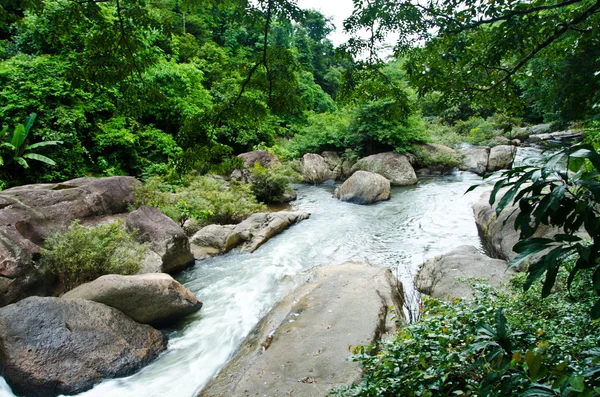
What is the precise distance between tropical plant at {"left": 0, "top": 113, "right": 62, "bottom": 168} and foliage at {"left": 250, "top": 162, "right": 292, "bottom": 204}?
19.8 ft

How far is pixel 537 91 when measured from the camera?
44.1ft

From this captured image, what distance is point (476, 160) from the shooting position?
16.8 meters

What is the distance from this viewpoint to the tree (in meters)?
3.00

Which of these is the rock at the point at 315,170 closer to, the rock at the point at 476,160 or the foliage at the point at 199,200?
the foliage at the point at 199,200

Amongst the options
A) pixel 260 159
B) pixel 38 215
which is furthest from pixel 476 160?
pixel 38 215

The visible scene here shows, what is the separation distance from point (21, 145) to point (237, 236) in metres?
6.29

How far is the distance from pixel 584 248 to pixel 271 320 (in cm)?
411

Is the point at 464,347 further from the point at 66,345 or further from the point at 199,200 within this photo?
the point at 199,200

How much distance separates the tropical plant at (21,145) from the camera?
879cm

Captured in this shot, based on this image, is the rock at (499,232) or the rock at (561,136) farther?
the rock at (561,136)

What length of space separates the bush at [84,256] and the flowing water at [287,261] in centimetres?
128

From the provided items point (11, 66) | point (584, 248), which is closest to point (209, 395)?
point (584, 248)

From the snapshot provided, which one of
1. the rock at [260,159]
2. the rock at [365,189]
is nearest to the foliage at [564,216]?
the rock at [365,189]

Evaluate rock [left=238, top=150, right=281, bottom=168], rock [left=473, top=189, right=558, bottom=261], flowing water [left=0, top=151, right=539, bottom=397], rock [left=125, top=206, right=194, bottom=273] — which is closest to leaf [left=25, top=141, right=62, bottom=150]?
rock [left=125, top=206, right=194, bottom=273]
